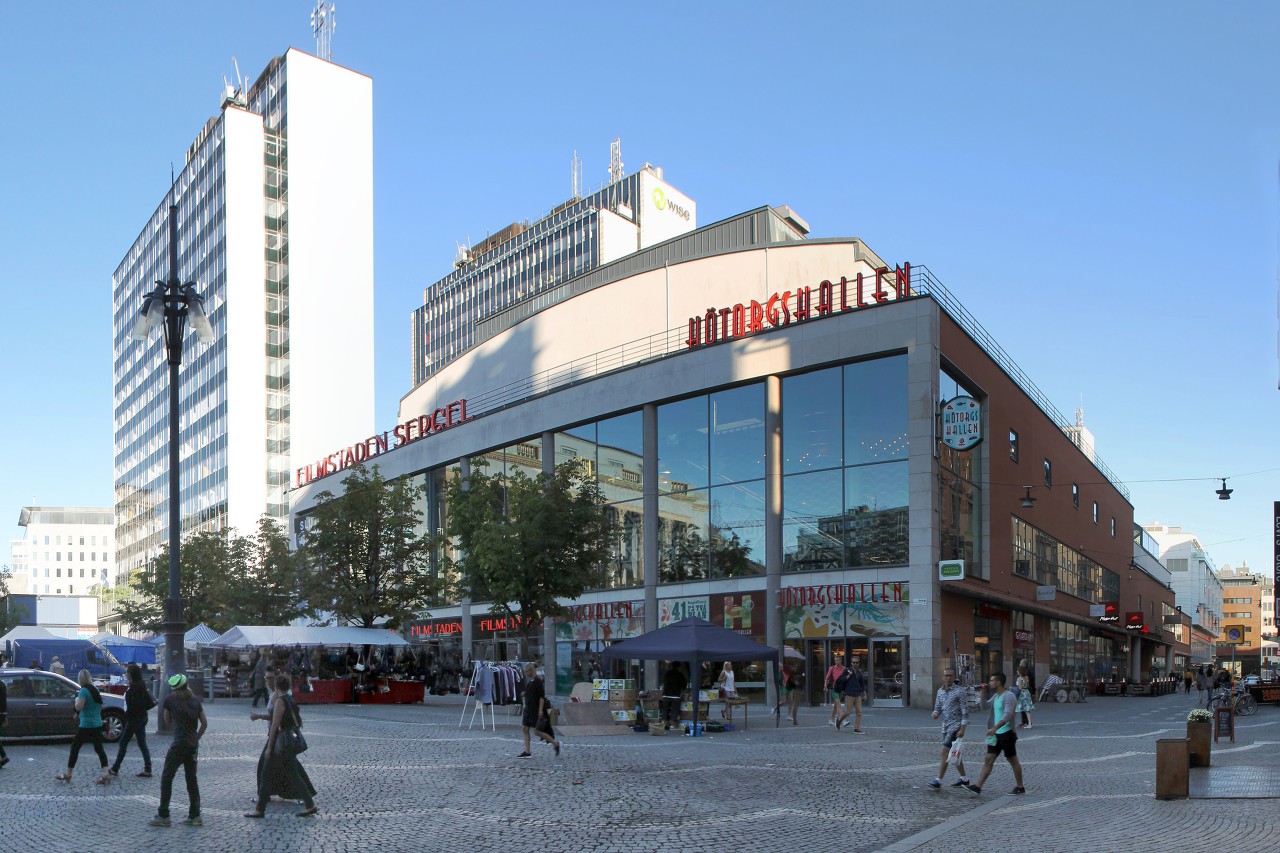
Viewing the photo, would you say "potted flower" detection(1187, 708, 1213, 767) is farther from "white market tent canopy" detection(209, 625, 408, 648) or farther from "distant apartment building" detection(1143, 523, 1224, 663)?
"distant apartment building" detection(1143, 523, 1224, 663)

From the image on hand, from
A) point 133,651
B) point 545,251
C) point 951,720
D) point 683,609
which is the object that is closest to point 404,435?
point 133,651

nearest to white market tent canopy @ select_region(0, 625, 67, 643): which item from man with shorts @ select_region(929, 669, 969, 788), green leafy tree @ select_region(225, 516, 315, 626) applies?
green leafy tree @ select_region(225, 516, 315, 626)

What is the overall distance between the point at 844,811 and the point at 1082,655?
176ft

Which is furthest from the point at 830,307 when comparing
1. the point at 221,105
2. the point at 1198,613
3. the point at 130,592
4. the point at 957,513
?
the point at 1198,613

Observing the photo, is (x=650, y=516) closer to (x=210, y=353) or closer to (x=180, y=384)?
(x=210, y=353)

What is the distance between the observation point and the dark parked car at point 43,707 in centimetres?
2134

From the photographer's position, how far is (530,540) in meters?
36.5

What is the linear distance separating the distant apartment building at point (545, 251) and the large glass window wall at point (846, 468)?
73.9 m

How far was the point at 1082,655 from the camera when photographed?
6341 centimetres

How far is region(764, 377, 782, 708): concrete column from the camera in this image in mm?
40344

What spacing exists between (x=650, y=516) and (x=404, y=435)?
21.5 metres

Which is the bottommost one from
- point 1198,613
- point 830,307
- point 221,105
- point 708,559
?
point 1198,613

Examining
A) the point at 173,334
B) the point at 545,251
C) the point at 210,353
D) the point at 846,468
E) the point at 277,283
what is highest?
the point at 545,251

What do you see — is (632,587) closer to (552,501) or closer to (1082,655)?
(552,501)
